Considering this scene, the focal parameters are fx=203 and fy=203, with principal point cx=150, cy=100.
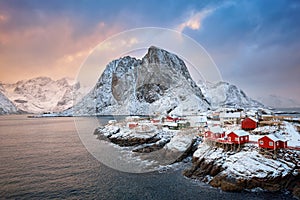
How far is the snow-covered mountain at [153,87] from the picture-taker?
122625 millimetres

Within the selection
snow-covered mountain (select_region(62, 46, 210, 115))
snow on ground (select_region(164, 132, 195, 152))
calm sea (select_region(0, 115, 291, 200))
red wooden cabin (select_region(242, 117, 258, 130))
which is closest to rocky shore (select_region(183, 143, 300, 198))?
calm sea (select_region(0, 115, 291, 200))

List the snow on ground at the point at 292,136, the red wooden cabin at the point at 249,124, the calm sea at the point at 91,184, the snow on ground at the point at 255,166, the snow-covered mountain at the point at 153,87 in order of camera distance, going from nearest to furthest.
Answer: the calm sea at the point at 91,184
the snow on ground at the point at 255,166
the snow on ground at the point at 292,136
the red wooden cabin at the point at 249,124
the snow-covered mountain at the point at 153,87

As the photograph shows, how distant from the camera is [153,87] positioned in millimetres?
153000

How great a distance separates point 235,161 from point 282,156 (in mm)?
5168

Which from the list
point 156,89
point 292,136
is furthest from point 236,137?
point 156,89

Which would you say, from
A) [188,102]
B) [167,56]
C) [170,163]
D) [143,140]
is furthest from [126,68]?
[170,163]

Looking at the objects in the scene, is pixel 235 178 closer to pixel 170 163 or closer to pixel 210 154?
pixel 210 154

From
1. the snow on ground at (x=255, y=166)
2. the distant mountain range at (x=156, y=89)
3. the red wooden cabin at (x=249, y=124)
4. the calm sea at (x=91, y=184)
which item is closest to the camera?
the calm sea at (x=91, y=184)

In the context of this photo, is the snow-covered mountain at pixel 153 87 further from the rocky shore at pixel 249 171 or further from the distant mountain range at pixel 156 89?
the rocky shore at pixel 249 171

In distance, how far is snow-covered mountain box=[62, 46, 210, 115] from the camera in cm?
12262

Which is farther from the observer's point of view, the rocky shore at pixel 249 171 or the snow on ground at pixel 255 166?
the snow on ground at pixel 255 166

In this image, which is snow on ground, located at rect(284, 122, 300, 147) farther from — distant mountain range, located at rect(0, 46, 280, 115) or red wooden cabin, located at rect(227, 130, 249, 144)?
distant mountain range, located at rect(0, 46, 280, 115)

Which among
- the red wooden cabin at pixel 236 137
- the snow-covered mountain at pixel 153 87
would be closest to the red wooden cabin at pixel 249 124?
the red wooden cabin at pixel 236 137

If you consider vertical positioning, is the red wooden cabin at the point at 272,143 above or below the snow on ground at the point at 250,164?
above
